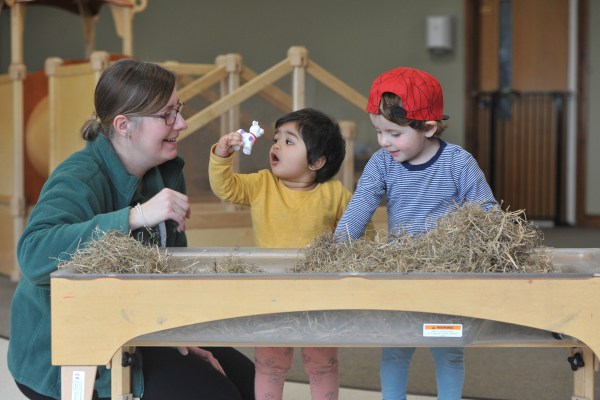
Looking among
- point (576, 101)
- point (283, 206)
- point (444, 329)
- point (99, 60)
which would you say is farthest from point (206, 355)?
point (576, 101)

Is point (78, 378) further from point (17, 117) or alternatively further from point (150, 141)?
point (17, 117)

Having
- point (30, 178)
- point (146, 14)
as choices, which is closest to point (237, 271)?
point (30, 178)

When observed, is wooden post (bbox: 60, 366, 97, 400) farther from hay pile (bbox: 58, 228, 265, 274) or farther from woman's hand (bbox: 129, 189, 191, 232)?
woman's hand (bbox: 129, 189, 191, 232)

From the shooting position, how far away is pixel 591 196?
27.0ft

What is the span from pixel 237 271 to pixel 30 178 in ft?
12.8

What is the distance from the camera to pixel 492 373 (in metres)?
3.28

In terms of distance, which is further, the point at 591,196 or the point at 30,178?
the point at 591,196

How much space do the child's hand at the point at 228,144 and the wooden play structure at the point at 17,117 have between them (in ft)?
8.81

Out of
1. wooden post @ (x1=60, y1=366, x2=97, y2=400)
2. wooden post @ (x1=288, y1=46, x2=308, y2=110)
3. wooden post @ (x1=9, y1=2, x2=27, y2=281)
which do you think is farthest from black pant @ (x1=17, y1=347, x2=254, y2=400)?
wooden post @ (x1=9, y1=2, x2=27, y2=281)

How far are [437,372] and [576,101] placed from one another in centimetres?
647

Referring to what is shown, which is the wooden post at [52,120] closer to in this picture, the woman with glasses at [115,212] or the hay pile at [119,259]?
the woman with glasses at [115,212]

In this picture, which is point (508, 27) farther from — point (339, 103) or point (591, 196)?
point (339, 103)

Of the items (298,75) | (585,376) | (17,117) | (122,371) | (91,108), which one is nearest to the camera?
(122,371)

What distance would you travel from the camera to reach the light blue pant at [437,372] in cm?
216
